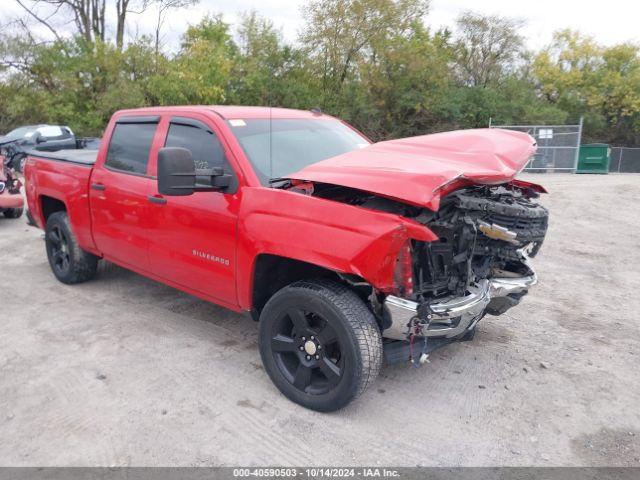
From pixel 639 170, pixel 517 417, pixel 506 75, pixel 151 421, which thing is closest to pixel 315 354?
pixel 151 421

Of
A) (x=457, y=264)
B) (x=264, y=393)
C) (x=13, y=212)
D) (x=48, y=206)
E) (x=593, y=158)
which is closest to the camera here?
(x=457, y=264)

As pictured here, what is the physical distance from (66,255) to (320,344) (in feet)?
12.3

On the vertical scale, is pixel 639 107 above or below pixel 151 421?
above

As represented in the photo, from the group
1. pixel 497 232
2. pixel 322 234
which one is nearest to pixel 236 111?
pixel 322 234

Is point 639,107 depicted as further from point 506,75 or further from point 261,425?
point 261,425

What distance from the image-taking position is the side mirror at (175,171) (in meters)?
3.21

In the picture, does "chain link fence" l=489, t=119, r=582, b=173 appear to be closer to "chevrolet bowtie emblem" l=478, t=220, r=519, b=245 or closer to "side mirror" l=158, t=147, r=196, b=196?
"chevrolet bowtie emblem" l=478, t=220, r=519, b=245

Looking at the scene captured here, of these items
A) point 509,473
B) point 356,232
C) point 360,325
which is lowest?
point 509,473

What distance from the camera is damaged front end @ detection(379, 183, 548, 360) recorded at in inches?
118

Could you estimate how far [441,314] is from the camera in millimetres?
3010

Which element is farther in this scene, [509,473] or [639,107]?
[639,107]

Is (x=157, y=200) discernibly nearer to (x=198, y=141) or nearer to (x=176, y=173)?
(x=198, y=141)

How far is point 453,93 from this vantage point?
25484 millimetres

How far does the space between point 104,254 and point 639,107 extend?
126ft
